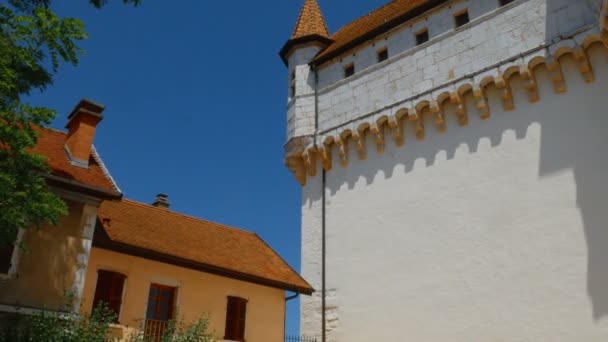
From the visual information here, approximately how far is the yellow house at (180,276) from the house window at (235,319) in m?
0.02

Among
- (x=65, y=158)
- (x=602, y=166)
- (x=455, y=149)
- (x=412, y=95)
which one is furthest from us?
(x=412, y=95)

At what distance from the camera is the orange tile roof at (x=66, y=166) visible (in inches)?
476

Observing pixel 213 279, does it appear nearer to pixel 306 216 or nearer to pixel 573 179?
pixel 306 216

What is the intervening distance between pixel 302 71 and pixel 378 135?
195 inches

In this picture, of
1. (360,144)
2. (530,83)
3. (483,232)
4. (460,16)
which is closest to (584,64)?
(530,83)

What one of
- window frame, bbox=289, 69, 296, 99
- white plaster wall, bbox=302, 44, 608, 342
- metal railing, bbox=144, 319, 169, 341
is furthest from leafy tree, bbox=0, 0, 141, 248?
window frame, bbox=289, 69, 296, 99

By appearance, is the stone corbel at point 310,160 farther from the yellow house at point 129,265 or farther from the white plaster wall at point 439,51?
the yellow house at point 129,265

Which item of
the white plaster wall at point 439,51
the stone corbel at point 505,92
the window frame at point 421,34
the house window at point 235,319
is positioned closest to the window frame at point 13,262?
the house window at point 235,319

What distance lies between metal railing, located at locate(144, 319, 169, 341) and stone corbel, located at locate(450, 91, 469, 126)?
32.6 feet

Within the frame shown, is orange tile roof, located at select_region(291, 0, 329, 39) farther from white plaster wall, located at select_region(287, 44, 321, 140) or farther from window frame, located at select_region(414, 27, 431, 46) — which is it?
window frame, located at select_region(414, 27, 431, 46)

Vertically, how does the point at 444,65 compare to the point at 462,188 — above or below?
above

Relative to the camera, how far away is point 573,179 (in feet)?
47.7

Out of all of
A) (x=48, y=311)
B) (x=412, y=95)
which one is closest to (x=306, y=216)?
(x=412, y=95)

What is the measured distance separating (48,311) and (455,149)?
11.5 m
